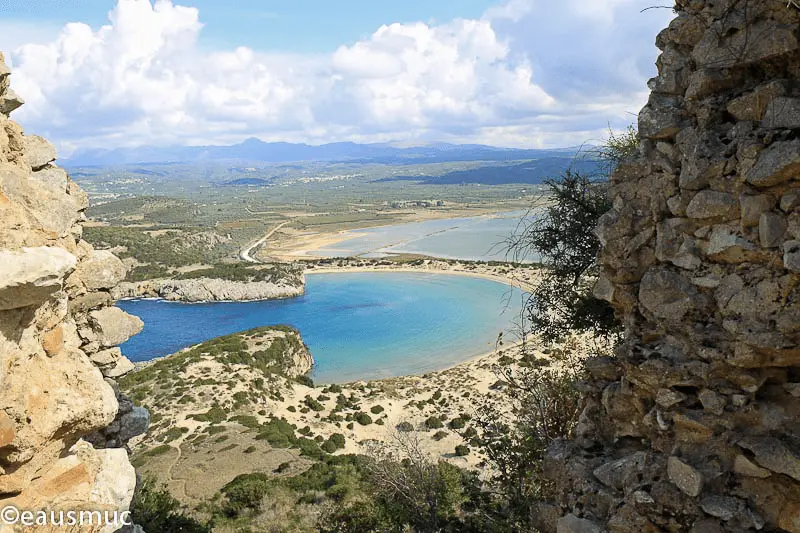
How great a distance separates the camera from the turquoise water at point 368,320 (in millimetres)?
37781

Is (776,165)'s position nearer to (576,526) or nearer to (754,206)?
(754,206)

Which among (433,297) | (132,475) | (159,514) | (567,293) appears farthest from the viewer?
(433,297)

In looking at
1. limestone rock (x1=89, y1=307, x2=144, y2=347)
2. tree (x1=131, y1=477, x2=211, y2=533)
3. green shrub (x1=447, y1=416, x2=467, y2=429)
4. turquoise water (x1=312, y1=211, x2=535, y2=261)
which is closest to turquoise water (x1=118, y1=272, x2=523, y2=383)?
green shrub (x1=447, y1=416, x2=467, y2=429)

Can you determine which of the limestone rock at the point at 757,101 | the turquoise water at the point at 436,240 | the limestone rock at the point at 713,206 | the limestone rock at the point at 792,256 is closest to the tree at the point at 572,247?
the limestone rock at the point at 713,206

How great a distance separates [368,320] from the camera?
4947 centimetres

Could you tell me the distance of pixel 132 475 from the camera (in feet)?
16.7

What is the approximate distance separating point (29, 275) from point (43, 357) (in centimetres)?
97

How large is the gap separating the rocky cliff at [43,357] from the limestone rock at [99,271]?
17 mm

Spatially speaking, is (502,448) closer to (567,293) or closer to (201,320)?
(567,293)

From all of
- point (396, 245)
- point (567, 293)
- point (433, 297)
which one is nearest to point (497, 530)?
point (567, 293)

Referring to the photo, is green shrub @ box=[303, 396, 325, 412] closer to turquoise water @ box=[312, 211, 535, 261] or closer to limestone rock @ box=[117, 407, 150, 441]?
limestone rock @ box=[117, 407, 150, 441]

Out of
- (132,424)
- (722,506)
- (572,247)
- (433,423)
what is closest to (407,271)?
(433,423)

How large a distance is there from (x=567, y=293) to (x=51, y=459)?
662cm

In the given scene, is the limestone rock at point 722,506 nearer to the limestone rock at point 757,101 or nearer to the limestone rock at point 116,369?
the limestone rock at point 757,101
